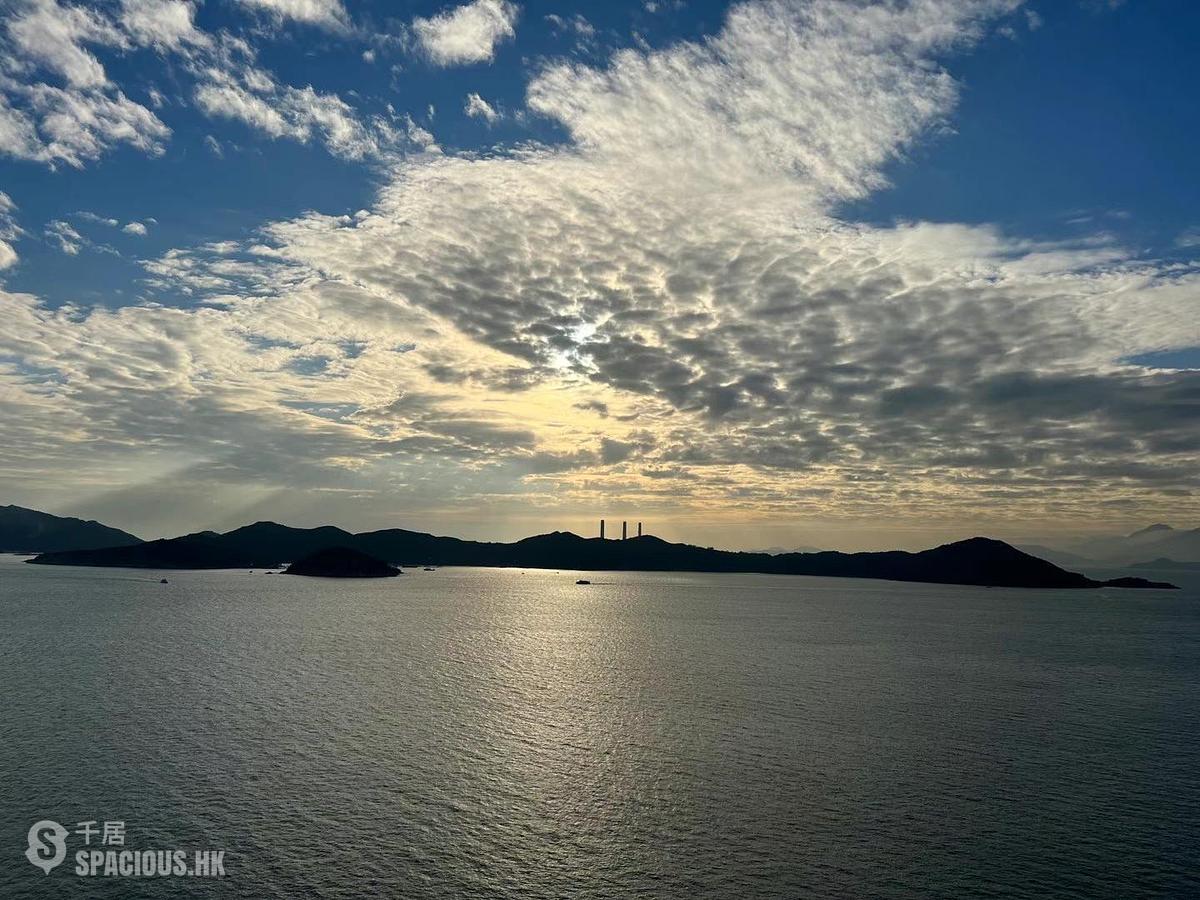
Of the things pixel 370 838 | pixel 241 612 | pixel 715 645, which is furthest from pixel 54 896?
pixel 241 612

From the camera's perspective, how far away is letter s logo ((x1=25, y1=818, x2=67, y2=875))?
37.5 metres

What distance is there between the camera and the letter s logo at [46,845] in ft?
123

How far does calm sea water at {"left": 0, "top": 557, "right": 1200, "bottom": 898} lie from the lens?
37.5m

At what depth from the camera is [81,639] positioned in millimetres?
124000

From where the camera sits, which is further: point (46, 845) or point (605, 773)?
point (605, 773)

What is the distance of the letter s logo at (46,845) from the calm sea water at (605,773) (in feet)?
2.13

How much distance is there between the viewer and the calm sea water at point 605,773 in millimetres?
37531

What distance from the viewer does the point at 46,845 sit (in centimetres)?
3916

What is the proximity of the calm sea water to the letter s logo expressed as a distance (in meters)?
0.65

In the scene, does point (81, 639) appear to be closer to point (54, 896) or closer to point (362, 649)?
point (362, 649)

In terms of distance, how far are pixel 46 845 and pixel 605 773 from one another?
34.1 m

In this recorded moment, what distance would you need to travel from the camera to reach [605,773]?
5419cm

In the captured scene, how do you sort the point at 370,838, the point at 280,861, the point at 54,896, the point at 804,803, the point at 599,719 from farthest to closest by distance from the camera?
the point at 599,719 < the point at 804,803 < the point at 370,838 < the point at 280,861 < the point at 54,896

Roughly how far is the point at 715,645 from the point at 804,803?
86862 millimetres
